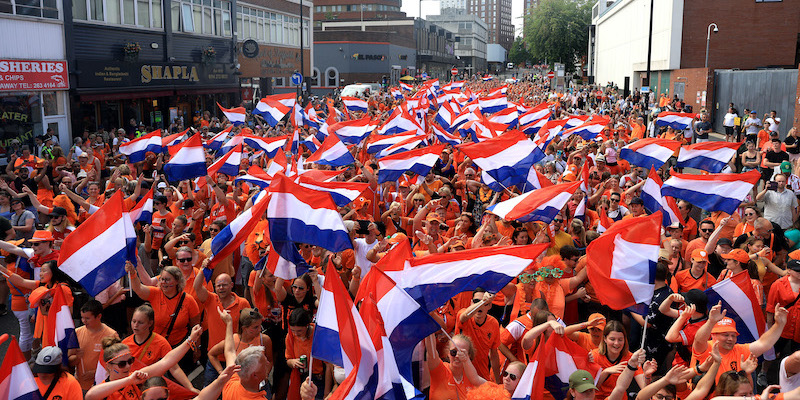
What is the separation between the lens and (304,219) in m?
7.47

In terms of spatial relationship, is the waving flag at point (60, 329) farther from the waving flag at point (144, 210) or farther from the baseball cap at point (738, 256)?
the baseball cap at point (738, 256)

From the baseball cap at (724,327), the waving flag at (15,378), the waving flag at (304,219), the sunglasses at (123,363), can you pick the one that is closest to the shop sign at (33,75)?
the waving flag at (304,219)

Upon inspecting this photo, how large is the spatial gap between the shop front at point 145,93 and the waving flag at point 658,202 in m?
21.1

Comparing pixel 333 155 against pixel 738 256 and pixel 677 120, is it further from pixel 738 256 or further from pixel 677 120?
pixel 677 120

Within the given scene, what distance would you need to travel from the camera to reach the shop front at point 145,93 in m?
26.1

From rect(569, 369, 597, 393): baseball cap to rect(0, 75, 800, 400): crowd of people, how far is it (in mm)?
13

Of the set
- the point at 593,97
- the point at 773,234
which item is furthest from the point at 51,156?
the point at 593,97

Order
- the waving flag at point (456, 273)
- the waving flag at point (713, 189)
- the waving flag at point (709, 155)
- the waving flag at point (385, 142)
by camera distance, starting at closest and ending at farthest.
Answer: the waving flag at point (456, 273) < the waving flag at point (713, 189) < the waving flag at point (709, 155) < the waving flag at point (385, 142)

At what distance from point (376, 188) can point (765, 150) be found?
8.84 meters

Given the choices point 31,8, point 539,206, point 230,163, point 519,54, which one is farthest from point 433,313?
point 519,54

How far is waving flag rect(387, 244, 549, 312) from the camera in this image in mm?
5773

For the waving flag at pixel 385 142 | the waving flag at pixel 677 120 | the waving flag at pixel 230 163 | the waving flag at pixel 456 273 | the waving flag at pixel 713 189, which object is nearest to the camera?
the waving flag at pixel 456 273

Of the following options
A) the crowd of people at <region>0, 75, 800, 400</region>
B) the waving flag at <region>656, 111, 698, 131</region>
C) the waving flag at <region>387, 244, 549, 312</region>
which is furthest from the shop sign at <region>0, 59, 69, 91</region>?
the waving flag at <region>387, 244, 549, 312</region>

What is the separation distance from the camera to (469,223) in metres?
9.45
